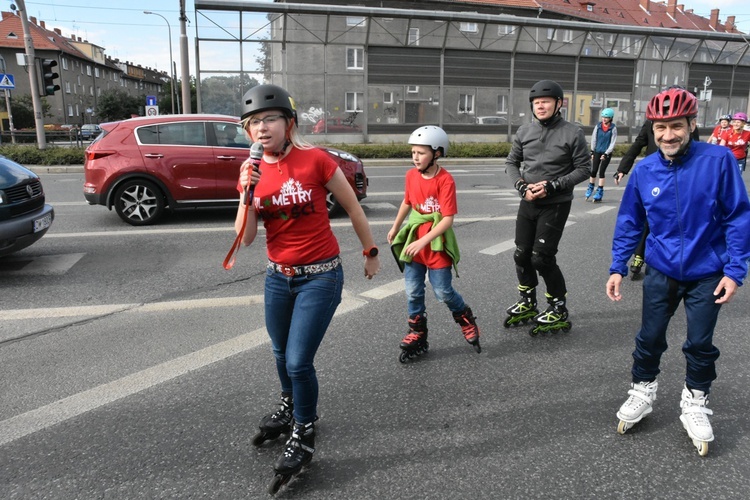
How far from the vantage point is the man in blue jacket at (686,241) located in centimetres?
266

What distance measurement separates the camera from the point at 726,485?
254 centimetres

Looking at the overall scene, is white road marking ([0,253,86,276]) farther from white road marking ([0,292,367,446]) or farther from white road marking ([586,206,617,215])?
white road marking ([586,206,617,215])

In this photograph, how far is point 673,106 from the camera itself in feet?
8.73

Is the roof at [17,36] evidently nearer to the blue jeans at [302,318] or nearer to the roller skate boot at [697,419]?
the blue jeans at [302,318]

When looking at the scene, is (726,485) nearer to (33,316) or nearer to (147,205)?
(33,316)

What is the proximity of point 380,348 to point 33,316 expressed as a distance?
3.09 m

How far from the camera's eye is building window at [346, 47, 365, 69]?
27.8m

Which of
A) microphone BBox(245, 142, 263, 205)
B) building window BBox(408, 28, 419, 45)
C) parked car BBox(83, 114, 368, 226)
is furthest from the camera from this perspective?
building window BBox(408, 28, 419, 45)

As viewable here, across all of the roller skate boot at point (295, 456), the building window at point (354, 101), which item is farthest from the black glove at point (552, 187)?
the building window at point (354, 101)

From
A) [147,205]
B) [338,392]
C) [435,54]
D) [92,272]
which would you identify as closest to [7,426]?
[338,392]

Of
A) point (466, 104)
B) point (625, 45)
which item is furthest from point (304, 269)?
point (625, 45)

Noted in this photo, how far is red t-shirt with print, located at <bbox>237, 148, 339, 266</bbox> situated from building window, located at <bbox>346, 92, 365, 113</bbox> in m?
26.5

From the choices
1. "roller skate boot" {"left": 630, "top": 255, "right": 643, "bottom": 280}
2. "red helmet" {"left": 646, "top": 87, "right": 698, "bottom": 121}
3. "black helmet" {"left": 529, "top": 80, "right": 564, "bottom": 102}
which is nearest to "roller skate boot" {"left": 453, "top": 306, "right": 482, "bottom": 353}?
"black helmet" {"left": 529, "top": 80, "right": 564, "bottom": 102}

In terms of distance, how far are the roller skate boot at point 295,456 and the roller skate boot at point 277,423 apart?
30cm
